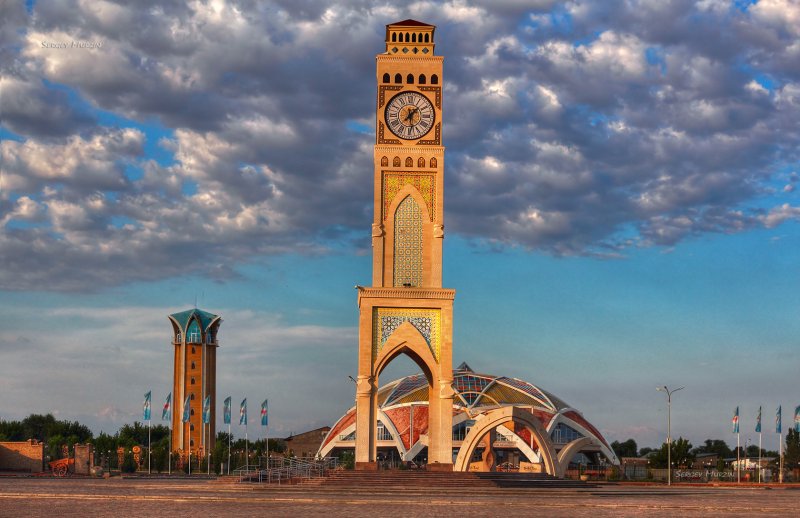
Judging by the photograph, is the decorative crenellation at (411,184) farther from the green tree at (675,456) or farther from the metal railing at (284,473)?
the green tree at (675,456)

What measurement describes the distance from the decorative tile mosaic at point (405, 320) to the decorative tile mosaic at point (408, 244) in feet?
5.35

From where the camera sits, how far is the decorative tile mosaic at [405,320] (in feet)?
172

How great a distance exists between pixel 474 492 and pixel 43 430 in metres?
108

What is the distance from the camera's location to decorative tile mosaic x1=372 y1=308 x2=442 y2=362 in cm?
5241

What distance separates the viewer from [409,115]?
55.0m

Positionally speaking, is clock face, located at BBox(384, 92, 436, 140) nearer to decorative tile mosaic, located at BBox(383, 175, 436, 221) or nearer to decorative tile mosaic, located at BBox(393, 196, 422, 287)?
decorative tile mosaic, located at BBox(383, 175, 436, 221)

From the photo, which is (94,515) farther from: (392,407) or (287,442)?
(287,442)

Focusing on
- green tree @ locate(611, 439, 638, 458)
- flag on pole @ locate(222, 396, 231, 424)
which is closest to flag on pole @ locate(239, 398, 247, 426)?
flag on pole @ locate(222, 396, 231, 424)

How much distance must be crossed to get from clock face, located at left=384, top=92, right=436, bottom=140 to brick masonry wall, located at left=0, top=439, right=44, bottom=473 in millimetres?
40380

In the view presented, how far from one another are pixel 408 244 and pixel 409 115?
6.95 m

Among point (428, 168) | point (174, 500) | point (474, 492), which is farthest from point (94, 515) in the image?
point (428, 168)

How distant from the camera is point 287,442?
140 metres

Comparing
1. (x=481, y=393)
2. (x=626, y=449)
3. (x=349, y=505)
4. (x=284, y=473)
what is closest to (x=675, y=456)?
(x=481, y=393)

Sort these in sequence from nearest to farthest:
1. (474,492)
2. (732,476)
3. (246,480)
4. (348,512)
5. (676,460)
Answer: (348,512), (474,492), (246,480), (732,476), (676,460)
